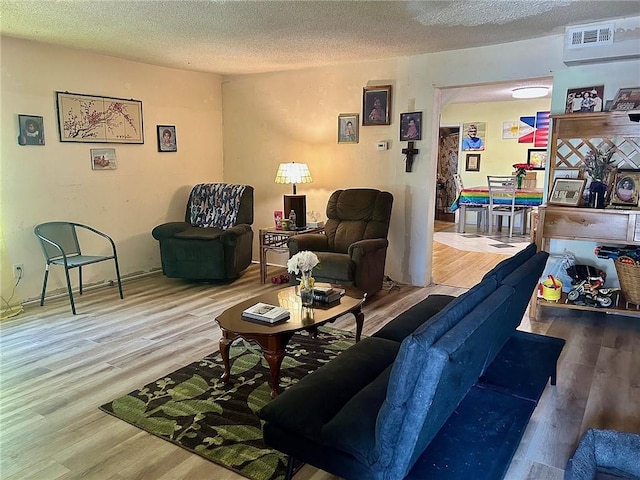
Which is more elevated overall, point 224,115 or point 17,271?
→ point 224,115

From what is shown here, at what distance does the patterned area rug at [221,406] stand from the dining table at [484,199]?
5609 millimetres

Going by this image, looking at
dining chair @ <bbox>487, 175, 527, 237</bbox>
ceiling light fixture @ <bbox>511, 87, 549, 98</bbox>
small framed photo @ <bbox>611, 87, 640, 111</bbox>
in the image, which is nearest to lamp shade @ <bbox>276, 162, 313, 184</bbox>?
small framed photo @ <bbox>611, 87, 640, 111</bbox>

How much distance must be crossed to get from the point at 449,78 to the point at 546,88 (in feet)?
7.26

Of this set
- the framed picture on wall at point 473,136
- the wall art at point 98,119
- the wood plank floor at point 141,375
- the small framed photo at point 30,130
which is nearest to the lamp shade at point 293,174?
the wood plank floor at point 141,375

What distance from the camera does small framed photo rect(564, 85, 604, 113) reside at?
380 cm

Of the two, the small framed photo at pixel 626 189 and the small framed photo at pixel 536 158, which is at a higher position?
the small framed photo at pixel 536 158

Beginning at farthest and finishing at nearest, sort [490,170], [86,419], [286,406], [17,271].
Result: [490,170] < [17,271] < [86,419] < [286,406]

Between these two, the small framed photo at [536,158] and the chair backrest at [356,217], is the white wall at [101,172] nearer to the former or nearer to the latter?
the chair backrest at [356,217]

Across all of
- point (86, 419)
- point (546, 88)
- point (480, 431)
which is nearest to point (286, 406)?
point (480, 431)

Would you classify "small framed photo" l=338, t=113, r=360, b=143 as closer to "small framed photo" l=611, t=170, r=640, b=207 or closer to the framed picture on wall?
"small framed photo" l=611, t=170, r=640, b=207

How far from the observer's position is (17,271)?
4.26 m

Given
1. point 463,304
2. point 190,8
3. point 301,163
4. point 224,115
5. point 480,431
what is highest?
point 190,8

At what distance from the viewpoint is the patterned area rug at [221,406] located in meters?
2.14

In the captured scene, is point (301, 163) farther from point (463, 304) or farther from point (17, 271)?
point (463, 304)
